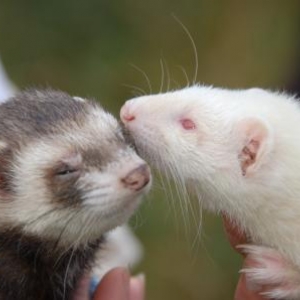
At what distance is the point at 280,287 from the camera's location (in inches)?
66.6

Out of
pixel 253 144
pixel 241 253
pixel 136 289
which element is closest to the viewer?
pixel 253 144

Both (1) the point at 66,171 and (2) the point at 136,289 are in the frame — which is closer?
(1) the point at 66,171

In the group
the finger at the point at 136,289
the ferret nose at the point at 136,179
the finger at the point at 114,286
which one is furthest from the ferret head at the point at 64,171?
the finger at the point at 136,289

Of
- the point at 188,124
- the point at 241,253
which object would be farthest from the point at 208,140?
the point at 241,253

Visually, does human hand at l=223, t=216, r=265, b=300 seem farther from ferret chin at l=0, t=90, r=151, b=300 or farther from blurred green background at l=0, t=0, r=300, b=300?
blurred green background at l=0, t=0, r=300, b=300

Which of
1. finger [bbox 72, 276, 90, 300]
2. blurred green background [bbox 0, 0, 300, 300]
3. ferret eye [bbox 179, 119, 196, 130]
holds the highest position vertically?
ferret eye [bbox 179, 119, 196, 130]

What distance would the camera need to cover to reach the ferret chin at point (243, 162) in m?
1.69

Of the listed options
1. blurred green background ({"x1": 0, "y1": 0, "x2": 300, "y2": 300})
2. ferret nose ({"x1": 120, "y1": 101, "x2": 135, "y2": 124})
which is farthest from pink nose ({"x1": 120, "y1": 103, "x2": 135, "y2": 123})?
blurred green background ({"x1": 0, "y1": 0, "x2": 300, "y2": 300})

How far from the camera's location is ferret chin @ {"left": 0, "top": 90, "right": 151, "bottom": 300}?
157 centimetres

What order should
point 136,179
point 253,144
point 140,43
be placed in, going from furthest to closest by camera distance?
point 140,43 < point 253,144 < point 136,179

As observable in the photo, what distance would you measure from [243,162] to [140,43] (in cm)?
316

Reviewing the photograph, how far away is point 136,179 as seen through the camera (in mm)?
1530

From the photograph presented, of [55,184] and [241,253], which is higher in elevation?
[55,184]

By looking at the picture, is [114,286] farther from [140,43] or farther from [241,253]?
[140,43]
